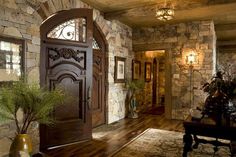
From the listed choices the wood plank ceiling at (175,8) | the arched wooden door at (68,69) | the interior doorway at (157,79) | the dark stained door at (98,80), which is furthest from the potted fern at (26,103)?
the interior doorway at (157,79)

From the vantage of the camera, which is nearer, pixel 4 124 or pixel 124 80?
pixel 4 124

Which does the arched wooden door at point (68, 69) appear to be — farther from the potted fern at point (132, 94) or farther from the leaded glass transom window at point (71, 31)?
the potted fern at point (132, 94)

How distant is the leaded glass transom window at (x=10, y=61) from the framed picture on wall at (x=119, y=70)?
3061 millimetres

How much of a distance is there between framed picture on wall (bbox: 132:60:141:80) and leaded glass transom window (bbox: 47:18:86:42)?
3161 millimetres

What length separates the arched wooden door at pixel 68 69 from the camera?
3674 millimetres

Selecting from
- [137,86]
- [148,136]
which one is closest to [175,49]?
[137,86]

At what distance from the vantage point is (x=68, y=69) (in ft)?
12.8

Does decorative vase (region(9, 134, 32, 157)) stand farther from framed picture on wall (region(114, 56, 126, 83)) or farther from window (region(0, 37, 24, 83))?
framed picture on wall (region(114, 56, 126, 83))

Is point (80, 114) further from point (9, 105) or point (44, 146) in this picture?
point (9, 105)

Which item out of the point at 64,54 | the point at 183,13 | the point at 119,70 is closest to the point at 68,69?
the point at 64,54

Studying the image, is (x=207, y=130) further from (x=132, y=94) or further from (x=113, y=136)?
(x=132, y=94)

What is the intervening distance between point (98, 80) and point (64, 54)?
5.50 feet

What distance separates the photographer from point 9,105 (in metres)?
1.80

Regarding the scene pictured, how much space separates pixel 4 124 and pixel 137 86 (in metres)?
4.12
